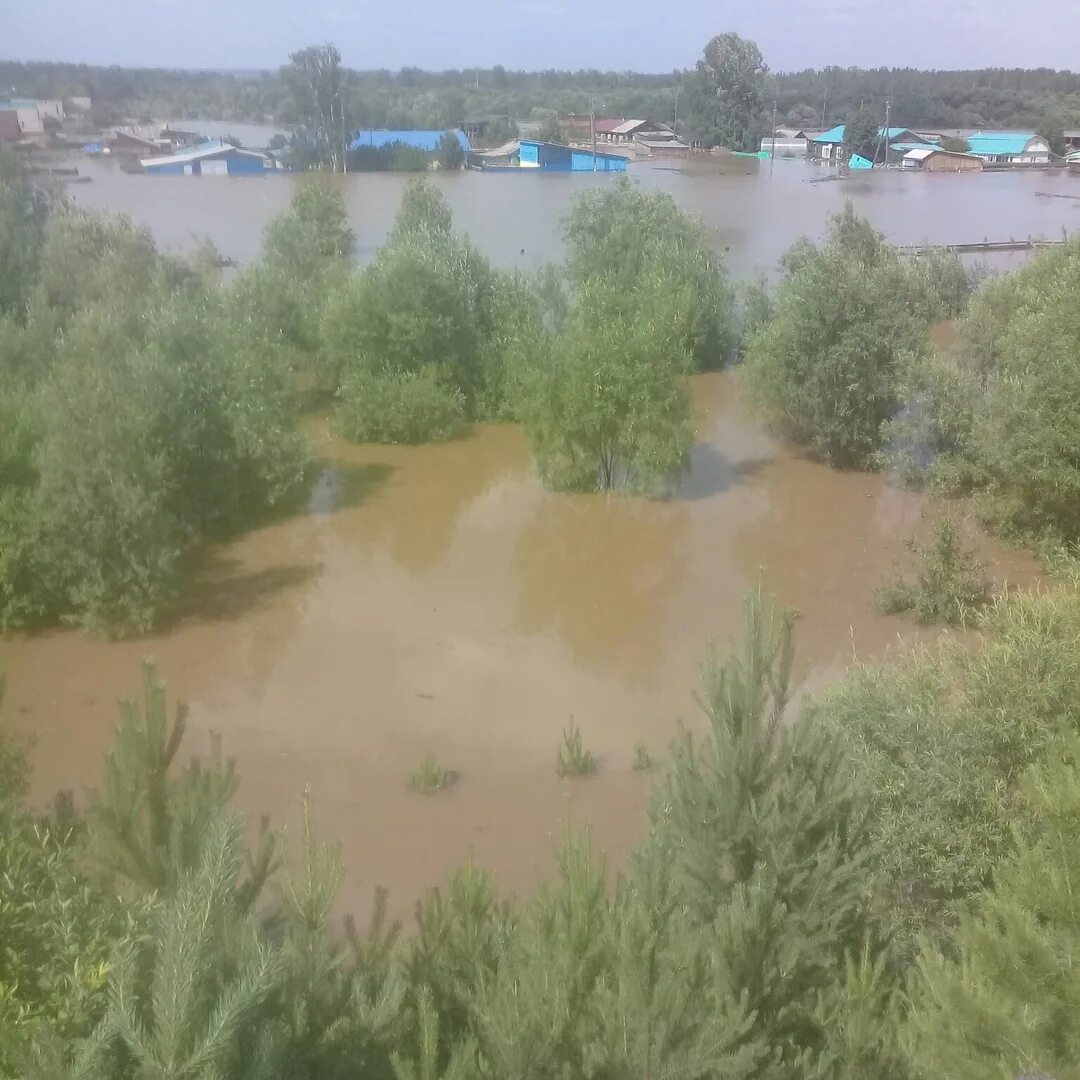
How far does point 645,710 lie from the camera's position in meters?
8.88

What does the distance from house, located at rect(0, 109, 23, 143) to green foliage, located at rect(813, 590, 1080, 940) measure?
1080cm

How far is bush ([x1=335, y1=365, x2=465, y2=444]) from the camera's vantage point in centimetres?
1568

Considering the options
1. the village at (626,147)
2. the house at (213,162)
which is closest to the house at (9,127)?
the house at (213,162)

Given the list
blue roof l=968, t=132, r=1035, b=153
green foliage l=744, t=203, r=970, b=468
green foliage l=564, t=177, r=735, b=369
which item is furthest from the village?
green foliage l=744, t=203, r=970, b=468

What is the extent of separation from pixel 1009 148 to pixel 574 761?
15976mm

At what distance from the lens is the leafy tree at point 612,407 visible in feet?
43.2

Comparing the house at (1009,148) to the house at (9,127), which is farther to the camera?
the house at (1009,148)

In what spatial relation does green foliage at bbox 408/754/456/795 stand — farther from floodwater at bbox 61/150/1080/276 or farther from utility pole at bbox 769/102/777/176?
utility pole at bbox 769/102/777/176

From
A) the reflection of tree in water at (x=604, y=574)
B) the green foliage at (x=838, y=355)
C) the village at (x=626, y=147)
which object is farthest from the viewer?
the village at (x=626, y=147)

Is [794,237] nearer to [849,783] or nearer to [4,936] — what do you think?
[849,783]

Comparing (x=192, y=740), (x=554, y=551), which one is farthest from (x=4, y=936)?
(x=554, y=551)

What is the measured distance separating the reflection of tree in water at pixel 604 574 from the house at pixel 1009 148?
10.4 metres

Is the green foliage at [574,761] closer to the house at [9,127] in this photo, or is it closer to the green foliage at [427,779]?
the green foliage at [427,779]

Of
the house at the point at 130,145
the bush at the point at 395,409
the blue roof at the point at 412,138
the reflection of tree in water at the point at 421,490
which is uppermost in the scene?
the house at the point at 130,145
